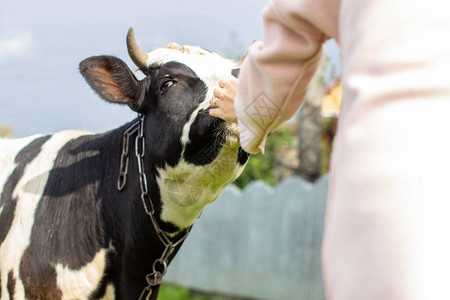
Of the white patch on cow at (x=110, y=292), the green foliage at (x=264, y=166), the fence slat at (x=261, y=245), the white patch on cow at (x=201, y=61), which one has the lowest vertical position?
the green foliage at (x=264, y=166)

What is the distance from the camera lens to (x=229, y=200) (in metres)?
7.84

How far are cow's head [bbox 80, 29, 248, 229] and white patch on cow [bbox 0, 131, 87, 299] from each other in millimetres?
621

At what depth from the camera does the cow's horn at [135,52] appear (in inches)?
106

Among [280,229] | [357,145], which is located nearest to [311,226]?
[280,229]

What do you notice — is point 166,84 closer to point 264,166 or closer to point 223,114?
point 223,114

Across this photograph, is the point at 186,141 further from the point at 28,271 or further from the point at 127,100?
the point at 28,271

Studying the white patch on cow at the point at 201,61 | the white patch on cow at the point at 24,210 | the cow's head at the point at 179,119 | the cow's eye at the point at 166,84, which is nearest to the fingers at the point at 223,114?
the cow's head at the point at 179,119

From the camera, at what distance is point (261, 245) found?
24.1ft

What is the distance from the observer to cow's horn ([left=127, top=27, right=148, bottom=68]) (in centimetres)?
269

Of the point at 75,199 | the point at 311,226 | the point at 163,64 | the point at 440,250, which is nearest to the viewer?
the point at 440,250

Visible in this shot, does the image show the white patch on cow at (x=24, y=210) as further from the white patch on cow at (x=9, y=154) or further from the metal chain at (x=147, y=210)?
the metal chain at (x=147, y=210)

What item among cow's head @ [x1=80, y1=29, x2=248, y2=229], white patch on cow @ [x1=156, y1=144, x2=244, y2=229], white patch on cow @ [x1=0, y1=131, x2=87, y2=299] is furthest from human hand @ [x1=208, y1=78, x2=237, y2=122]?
white patch on cow @ [x1=0, y1=131, x2=87, y2=299]

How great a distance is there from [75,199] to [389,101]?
235cm

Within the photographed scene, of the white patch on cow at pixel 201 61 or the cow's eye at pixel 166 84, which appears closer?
the white patch on cow at pixel 201 61
